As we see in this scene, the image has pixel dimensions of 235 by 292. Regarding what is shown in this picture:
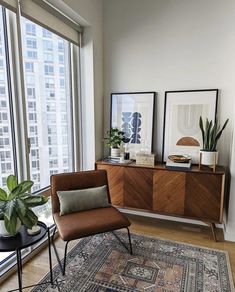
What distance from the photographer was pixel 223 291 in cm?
171

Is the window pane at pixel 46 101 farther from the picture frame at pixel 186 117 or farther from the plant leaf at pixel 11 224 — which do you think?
the picture frame at pixel 186 117

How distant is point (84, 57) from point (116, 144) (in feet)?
3.84

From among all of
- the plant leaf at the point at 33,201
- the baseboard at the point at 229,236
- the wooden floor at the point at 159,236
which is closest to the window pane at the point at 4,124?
the plant leaf at the point at 33,201

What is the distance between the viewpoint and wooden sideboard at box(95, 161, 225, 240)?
236 centimetres

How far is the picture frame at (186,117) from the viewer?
2566mm

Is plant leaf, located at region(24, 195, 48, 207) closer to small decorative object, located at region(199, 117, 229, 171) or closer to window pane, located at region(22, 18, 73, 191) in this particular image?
window pane, located at region(22, 18, 73, 191)

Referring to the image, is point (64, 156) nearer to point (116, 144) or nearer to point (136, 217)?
point (116, 144)

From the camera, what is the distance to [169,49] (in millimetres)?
2688

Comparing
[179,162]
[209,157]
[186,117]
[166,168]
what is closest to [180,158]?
[179,162]

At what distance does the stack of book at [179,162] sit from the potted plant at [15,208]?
1.49 meters

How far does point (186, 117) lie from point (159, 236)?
4.70 ft

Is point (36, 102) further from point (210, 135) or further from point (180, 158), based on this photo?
point (210, 135)

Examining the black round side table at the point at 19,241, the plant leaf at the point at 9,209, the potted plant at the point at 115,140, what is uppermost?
the potted plant at the point at 115,140

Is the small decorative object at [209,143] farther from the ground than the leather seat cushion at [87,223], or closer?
farther from the ground
